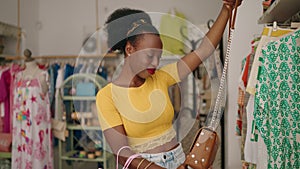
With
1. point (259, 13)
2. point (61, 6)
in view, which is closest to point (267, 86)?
point (259, 13)

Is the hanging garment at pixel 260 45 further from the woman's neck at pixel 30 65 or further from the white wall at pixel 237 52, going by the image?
the woman's neck at pixel 30 65

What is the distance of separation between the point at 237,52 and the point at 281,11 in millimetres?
327

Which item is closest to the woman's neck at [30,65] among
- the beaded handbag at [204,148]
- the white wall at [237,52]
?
the white wall at [237,52]

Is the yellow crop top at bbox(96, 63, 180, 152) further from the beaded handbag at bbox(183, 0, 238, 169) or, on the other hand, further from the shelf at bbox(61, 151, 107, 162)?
the shelf at bbox(61, 151, 107, 162)

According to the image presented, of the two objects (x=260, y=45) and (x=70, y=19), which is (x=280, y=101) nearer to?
(x=260, y=45)

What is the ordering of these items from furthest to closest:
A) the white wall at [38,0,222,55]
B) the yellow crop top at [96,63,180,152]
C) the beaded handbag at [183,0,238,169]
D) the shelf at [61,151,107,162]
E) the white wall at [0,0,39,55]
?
1. the white wall at [38,0,222,55]
2. the white wall at [0,0,39,55]
3. the shelf at [61,151,107,162]
4. the yellow crop top at [96,63,180,152]
5. the beaded handbag at [183,0,238,169]

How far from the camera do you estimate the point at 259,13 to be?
1.41 m

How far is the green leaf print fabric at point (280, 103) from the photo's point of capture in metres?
0.88

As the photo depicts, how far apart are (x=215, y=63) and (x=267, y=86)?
280 mm

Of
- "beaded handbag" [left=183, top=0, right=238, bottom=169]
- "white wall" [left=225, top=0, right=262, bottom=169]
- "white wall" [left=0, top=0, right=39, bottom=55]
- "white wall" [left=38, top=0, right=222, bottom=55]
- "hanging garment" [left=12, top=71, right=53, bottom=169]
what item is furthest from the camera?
"white wall" [left=38, top=0, right=222, bottom=55]

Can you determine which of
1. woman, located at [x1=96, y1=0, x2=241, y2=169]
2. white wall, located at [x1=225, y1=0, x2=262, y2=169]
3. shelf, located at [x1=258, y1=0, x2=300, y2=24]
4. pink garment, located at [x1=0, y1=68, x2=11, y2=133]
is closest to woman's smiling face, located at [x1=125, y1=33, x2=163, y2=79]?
woman, located at [x1=96, y1=0, x2=241, y2=169]

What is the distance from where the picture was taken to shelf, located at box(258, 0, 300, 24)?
1002 mm

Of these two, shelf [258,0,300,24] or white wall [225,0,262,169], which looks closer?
shelf [258,0,300,24]

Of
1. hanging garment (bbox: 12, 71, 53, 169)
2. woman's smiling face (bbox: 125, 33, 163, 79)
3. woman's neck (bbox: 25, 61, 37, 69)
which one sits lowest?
hanging garment (bbox: 12, 71, 53, 169)
